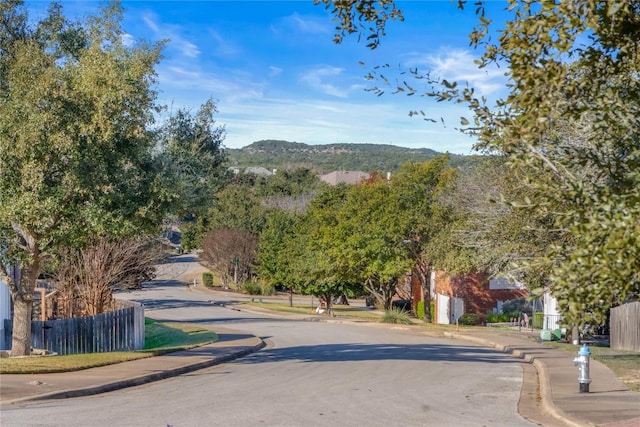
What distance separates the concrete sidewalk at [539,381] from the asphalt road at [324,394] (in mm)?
474

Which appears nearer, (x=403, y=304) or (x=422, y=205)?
(x=422, y=205)

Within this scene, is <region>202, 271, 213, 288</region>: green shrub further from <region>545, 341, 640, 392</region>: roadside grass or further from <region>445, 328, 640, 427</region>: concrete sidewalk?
<region>445, 328, 640, 427</region>: concrete sidewalk

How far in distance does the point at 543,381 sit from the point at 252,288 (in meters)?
50.1

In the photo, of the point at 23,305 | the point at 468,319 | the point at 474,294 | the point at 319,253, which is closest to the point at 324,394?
the point at 23,305

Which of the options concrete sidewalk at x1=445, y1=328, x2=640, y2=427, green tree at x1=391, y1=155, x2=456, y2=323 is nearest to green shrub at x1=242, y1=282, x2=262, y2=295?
green tree at x1=391, y1=155, x2=456, y2=323

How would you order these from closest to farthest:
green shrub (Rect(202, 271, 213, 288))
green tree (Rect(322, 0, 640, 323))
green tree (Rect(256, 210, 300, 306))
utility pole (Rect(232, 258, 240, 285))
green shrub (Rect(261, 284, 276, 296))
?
1. green tree (Rect(322, 0, 640, 323))
2. green tree (Rect(256, 210, 300, 306))
3. green shrub (Rect(261, 284, 276, 296))
4. utility pole (Rect(232, 258, 240, 285))
5. green shrub (Rect(202, 271, 213, 288))

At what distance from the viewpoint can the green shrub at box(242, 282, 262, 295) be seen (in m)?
66.2

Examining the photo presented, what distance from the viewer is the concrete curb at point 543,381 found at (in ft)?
40.7

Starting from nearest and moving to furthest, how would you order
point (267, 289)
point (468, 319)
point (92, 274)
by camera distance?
1. point (92, 274)
2. point (468, 319)
3. point (267, 289)

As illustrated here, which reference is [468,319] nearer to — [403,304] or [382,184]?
[382,184]

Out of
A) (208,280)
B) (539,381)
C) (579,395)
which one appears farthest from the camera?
(208,280)

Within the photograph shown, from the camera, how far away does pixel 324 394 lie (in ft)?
46.9

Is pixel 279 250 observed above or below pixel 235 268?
above

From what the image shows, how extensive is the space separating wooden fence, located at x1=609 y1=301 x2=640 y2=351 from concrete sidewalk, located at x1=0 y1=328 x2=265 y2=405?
40.1 ft
